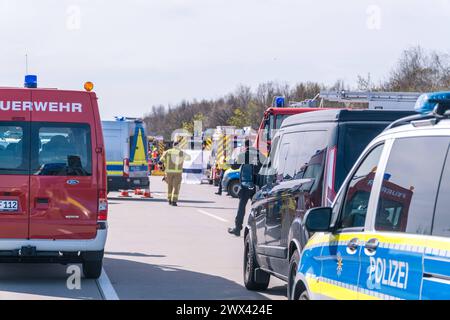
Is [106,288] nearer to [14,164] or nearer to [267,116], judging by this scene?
[14,164]

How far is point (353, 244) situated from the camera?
609 cm

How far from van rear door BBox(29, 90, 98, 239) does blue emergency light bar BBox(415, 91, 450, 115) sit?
7272 mm

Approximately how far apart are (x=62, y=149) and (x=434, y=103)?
7.60 metres

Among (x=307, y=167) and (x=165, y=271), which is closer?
(x=307, y=167)

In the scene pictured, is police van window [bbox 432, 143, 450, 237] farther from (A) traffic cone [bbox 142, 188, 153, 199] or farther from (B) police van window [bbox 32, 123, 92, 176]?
(A) traffic cone [bbox 142, 188, 153, 199]

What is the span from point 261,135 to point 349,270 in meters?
19.6

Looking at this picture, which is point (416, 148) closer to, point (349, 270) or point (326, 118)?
point (349, 270)

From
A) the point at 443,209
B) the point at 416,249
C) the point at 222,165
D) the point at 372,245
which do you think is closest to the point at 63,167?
the point at 372,245

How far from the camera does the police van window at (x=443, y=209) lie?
4891 millimetres

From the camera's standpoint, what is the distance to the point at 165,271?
553 inches

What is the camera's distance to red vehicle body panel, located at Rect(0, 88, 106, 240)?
39.8ft

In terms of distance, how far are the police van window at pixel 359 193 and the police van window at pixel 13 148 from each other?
6.41 m
